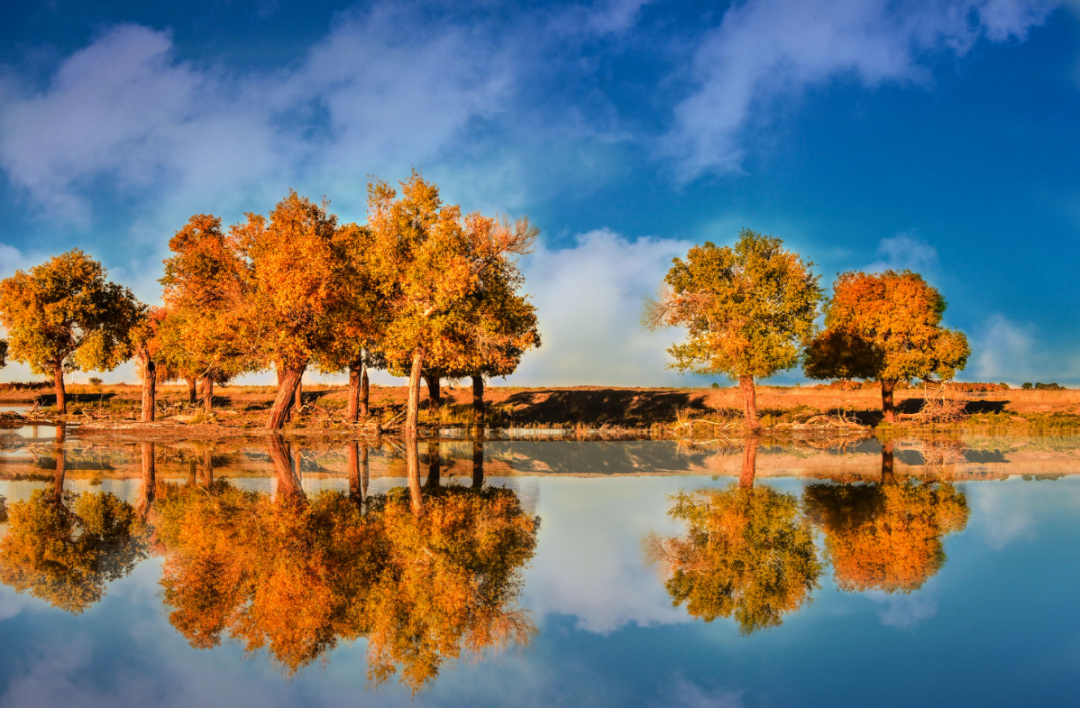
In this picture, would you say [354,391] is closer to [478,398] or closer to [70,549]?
[478,398]

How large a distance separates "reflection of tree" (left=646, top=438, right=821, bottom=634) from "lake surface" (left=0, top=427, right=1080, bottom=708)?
0.04m

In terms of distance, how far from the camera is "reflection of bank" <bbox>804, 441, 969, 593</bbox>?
23.2ft

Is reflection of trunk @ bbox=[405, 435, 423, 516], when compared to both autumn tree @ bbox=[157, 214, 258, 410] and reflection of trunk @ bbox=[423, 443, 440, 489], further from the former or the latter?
autumn tree @ bbox=[157, 214, 258, 410]

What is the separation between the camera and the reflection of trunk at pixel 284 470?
491 inches

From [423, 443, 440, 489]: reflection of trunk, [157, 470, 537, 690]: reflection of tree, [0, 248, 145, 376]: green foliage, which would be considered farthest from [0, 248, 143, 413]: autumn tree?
[157, 470, 537, 690]: reflection of tree

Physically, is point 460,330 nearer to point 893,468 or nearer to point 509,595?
point 893,468

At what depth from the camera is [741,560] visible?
734 centimetres

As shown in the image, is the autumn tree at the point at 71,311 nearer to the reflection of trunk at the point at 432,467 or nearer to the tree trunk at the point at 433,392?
the tree trunk at the point at 433,392

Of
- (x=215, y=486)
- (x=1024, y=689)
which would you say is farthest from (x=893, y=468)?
Answer: (x=215, y=486)

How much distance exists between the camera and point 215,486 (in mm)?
13008

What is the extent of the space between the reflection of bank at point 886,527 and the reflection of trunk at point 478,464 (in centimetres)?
660

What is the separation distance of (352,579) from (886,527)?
7413mm

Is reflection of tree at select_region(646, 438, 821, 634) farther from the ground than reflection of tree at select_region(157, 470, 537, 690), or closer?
closer

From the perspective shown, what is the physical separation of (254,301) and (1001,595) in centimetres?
2725
